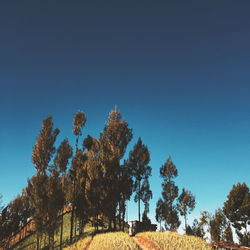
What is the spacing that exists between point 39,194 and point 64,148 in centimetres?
686

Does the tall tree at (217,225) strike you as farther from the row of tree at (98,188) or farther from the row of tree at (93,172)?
the row of tree at (93,172)

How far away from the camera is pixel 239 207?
92.7ft

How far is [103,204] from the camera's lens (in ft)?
75.2

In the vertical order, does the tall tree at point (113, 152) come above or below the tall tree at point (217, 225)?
above

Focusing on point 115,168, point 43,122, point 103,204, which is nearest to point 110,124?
point 115,168

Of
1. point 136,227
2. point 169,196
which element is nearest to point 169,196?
point 169,196

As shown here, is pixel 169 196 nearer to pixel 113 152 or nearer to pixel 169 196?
pixel 169 196

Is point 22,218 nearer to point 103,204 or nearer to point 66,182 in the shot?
point 66,182

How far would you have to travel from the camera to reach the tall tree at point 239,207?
27.4m

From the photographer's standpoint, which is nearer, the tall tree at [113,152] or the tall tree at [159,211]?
the tall tree at [113,152]

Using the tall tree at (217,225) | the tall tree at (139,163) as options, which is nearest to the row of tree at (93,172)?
the tall tree at (139,163)

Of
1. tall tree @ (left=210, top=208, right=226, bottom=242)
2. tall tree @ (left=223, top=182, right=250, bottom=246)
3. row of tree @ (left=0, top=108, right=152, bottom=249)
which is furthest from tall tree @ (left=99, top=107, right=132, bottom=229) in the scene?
tall tree @ (left=223, top=182, right=250, bottom=246)

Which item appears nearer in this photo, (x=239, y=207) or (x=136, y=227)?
(x=136, y=227)

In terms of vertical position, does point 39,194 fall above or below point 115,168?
below
